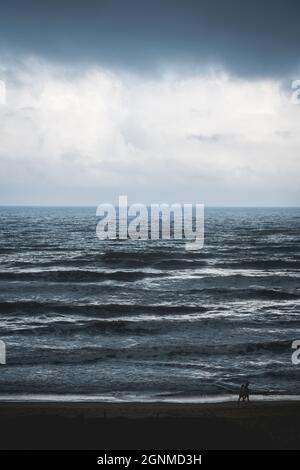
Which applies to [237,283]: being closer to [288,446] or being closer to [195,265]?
[195,265]

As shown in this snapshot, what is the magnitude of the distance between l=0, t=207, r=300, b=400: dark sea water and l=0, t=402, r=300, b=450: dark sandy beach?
1.83 m

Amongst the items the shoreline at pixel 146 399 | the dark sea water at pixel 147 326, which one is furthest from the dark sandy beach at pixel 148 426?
the dark sea water at pixel 147 326

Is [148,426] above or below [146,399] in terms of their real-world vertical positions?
above

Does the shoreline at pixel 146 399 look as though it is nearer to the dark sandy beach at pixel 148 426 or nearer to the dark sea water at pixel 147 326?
the dark sea water at pixel 147 326

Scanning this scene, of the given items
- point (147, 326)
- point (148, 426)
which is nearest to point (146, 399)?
point (148, 426)

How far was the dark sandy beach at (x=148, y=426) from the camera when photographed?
964 centimetres

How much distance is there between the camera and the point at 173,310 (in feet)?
79.6

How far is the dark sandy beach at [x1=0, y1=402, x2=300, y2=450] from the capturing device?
9.64m

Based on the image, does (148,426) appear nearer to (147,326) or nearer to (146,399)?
(146,399)

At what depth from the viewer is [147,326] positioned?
21.2 m

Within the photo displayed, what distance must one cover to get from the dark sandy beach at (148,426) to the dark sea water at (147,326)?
1.83 metres

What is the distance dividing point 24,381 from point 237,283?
22543 millimetres

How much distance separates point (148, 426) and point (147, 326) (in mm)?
10658
